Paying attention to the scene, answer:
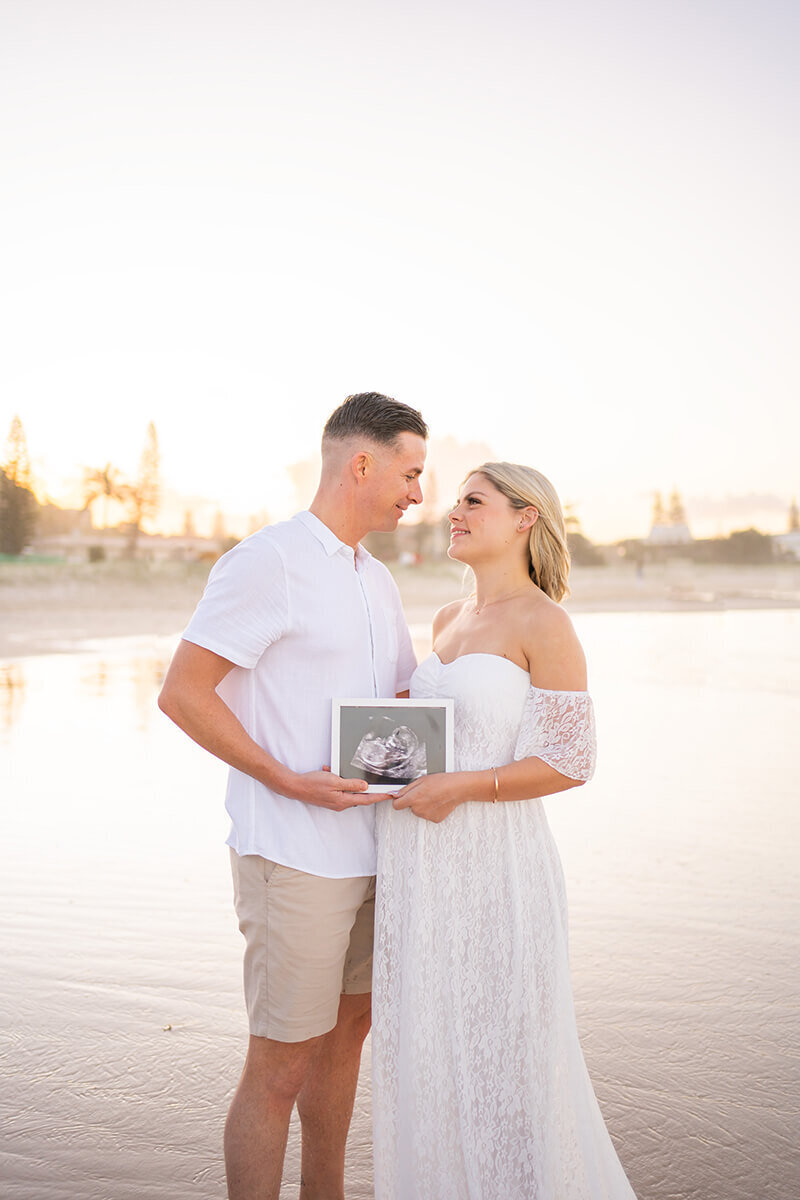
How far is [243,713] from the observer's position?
2.74 m

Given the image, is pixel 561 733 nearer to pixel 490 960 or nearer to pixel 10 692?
pixel 490 960

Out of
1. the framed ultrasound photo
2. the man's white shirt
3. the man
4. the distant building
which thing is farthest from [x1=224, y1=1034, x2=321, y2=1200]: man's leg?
the distant building

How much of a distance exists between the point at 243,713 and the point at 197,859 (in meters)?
4.02

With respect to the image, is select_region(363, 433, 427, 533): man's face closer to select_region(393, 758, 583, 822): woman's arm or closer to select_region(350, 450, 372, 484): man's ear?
select_region(350, 450, 372, 484): man's ear

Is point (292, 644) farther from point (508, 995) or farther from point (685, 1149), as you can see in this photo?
point (685, 1149)

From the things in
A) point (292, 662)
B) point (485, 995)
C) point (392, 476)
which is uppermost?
point (392, 476)

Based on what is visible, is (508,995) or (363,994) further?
(363,994)

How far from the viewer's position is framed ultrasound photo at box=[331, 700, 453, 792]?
2594 mm

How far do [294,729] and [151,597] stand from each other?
31.4 m

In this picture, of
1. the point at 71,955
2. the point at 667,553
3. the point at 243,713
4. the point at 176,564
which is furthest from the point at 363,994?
the point at 667,553

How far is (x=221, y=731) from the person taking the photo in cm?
259

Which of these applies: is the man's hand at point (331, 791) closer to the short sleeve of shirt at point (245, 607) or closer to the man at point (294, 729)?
the man at point (294, 729)

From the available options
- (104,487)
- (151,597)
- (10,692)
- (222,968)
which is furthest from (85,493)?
(222,968)

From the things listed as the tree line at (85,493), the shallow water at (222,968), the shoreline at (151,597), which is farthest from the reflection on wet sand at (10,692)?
the tree line at (85,493)
